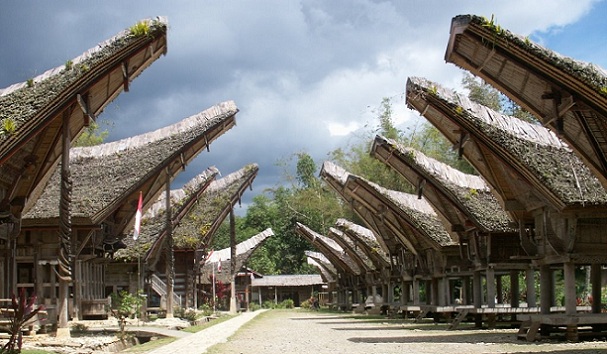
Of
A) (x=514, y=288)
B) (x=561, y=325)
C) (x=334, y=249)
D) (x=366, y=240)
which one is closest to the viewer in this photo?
(x=561, y=325)

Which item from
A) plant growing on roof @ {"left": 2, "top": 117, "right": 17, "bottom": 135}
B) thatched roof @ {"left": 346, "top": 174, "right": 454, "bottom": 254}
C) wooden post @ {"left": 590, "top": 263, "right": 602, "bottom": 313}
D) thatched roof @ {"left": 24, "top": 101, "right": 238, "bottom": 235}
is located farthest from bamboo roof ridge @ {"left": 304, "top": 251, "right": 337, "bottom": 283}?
plant growing on roof @ {"left": 2, "top": 117, "right": 17, "bottom": 135}

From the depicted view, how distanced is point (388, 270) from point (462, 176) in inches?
464

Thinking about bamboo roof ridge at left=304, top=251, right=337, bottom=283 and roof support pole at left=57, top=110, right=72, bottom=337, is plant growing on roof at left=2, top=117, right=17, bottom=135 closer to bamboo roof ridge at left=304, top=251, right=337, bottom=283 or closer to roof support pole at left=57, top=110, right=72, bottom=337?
roof support pole at left=57, top=110, right=72, bottom=337

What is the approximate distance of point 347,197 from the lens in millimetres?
27328

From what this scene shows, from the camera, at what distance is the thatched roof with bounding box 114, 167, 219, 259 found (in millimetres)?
29391

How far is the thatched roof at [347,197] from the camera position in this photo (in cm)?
2555

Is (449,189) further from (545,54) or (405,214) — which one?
(545,54)

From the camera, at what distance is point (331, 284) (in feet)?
185

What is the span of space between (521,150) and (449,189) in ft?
16.3

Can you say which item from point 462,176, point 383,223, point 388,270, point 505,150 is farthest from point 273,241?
point 505,150

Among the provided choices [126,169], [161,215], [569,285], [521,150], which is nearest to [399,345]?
[569,285]

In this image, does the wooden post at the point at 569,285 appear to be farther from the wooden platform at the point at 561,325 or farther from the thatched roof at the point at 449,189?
the thatched roof at the point at 449,189

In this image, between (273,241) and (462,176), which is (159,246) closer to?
(462,176)

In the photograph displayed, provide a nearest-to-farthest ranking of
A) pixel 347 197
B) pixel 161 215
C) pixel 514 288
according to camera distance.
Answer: pixel 514 288, pixel 347 197, pixel 161 215
